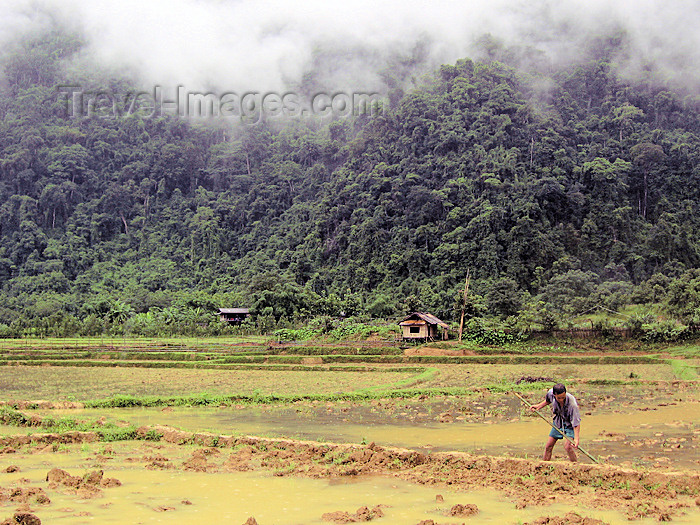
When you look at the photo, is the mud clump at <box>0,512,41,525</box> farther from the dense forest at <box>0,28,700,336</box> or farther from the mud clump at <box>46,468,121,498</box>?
the dense forest at <box>0,28,700,336</box>

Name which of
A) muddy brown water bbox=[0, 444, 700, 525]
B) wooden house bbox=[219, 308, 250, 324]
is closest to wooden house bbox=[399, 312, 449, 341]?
wooden house bbox=[219, 308, 250, 324]

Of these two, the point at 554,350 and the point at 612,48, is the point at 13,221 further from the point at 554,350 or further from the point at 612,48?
the point at 612,48

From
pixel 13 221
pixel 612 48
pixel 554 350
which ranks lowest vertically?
pixel 554 350

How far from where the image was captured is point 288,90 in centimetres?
10888

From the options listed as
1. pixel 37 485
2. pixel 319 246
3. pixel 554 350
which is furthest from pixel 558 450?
pixel 319 246

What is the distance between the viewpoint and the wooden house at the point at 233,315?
5416 cm

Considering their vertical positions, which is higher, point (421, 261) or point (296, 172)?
point (296, 172)

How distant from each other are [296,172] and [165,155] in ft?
59.0

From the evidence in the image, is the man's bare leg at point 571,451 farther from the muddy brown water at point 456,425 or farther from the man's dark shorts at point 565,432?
the muddy brown water at point 456,425

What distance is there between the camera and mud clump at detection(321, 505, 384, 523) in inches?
267

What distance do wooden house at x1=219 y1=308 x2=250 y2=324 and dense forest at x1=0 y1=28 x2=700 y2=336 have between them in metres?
1.02

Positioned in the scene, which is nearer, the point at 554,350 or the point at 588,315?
the point at 554,350

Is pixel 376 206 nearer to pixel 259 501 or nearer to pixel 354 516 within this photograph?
pixel 259 501

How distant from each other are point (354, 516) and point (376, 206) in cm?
6289
